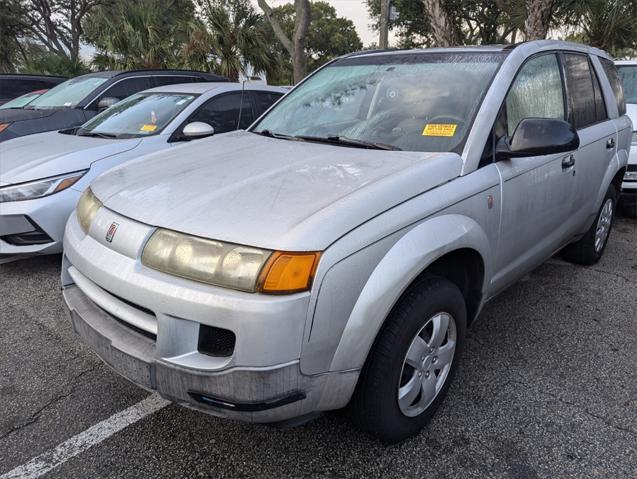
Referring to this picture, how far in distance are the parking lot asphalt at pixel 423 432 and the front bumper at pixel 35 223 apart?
68 cm

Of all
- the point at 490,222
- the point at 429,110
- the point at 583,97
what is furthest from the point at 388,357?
the point at 583,97

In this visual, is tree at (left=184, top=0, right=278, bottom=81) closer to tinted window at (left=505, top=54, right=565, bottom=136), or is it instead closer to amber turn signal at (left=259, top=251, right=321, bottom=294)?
tinted window at (left=505, top=54, right=565, bottom=136)

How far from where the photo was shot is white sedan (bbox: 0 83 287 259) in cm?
373

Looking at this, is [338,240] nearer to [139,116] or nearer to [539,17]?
[139,116]

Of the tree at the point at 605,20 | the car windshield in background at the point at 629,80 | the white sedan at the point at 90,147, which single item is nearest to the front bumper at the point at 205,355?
the white sedan at the point at 90,147

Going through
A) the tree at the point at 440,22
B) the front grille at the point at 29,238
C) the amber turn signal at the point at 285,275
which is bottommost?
the front grille at the point at 29,238

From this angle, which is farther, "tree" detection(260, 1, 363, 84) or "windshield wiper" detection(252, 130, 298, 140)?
"tree" detection(260, 1, 363, 84)

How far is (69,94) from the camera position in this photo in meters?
6.66

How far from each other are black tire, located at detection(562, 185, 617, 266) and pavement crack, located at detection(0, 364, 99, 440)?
3.59m

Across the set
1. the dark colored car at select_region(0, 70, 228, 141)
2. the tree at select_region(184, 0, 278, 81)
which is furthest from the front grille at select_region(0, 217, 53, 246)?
the tree at select_region(184, 0, 278, 81)

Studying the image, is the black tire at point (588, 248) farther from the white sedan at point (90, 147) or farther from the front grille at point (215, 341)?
the front grille at point (215, 341)

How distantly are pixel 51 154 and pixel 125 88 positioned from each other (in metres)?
3.01

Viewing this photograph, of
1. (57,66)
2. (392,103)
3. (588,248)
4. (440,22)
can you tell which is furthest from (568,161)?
(57,66)

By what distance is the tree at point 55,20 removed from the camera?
2422 centimetres
